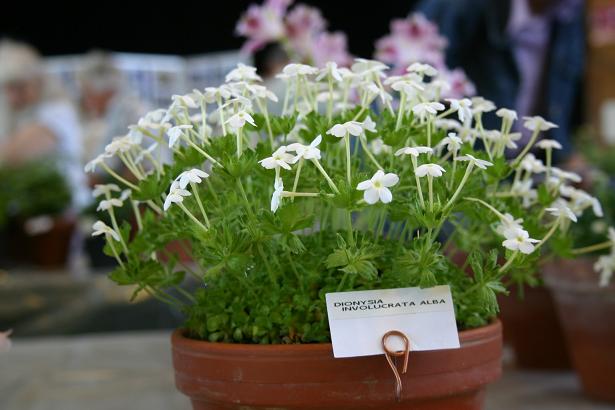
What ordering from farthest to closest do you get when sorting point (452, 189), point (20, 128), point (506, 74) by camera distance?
point (20, 128), point (506, 74), point (452, 189)

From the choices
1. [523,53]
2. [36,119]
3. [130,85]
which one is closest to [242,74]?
[523,53]

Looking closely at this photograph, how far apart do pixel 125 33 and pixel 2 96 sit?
2000mm

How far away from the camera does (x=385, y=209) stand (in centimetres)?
96

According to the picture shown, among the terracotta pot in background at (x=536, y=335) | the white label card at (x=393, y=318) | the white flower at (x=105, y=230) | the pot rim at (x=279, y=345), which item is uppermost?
the white flower at (x=105, y=230)

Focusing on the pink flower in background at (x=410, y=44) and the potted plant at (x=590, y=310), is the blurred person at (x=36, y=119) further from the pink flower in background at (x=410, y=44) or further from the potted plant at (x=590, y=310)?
the potted plant at (x=590, y=310)

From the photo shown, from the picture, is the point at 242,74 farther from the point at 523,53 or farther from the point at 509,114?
the point at 523,53

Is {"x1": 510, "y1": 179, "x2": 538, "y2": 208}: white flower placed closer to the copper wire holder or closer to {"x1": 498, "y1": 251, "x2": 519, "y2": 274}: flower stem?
{"x1": 498, "y1": 251, "x2": 519, "y2": 274}: flower stem

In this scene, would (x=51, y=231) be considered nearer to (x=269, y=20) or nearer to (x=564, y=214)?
(x=269, y=20)

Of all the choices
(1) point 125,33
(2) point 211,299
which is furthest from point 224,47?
(2) point 211,299

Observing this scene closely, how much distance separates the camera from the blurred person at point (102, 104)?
4699 millimetres

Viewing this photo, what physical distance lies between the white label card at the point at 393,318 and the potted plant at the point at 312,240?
0.02 meters

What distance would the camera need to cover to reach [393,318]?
35.3 inches

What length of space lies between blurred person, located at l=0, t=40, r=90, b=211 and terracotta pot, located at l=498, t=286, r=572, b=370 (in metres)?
2.89

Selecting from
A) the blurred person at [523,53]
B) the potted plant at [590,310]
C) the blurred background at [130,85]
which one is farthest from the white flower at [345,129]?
the blurred person at [523,53]
